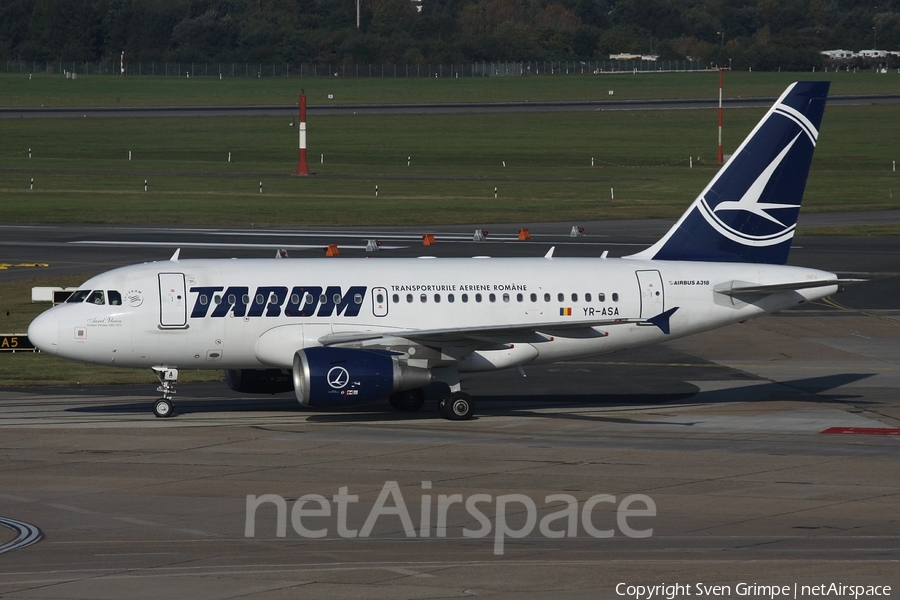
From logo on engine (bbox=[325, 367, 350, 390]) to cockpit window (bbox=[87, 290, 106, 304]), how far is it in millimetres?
6749

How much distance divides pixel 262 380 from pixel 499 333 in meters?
7.33

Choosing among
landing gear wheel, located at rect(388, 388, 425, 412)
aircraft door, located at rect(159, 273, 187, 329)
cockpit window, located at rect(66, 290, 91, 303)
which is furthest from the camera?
landing gear wheel, located at rect(388, 388, 425, 412)

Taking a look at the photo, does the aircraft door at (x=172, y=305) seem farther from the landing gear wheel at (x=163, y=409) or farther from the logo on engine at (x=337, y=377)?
the logo on engine at (x=337, y=377)

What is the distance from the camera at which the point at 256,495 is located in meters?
Result: 25.8

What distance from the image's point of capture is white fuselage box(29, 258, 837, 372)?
33.9 metres

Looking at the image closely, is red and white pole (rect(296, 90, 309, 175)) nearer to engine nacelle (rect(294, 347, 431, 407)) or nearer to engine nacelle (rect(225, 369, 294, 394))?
engine nacelle (rect(225, 369, 294, 394))

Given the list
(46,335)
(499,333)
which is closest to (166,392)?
(46,335)

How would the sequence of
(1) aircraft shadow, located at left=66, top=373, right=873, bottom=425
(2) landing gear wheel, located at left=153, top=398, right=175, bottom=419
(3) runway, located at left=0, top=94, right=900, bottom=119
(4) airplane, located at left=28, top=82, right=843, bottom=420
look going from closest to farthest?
(4) airplane, located at left=28, top=82, right=843, bottom=420 → (2) landing gear wheel, located at left=153, top=398, right=175, bottom=419 → (1) aircraft shadow, located at left=66, top=373, right=873, bottom=425 → (3) runway, located at left=0, top=94, right=900, bottom=119

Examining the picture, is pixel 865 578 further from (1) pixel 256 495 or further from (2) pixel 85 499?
(2) pixel 85 499

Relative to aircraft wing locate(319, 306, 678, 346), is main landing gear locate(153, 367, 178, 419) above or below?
below

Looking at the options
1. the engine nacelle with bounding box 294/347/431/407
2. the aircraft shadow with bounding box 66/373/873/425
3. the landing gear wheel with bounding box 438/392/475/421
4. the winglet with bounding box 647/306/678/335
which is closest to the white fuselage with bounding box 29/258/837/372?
the winglet with bounding box 647/306/678/335

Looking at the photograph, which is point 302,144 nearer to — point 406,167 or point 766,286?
point 406,167

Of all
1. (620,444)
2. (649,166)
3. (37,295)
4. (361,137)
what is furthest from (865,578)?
(361,137)

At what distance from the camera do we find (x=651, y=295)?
36.1 metres
